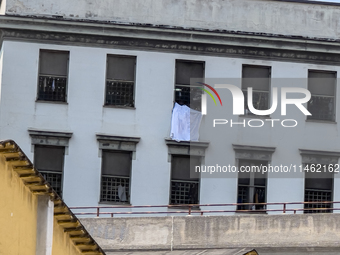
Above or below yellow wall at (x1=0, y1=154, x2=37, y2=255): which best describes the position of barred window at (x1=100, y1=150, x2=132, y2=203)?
above

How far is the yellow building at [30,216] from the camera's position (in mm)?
17031

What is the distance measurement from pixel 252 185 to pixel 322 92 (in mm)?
3852

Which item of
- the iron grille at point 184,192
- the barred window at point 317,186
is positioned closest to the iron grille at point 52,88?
the iron grille at point 184,192

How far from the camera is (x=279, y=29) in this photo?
38.2m

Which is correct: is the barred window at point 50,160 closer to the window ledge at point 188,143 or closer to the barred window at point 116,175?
the barred window at point 116,175

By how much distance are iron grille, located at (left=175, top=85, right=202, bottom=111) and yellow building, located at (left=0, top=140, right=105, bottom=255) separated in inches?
748

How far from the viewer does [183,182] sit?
122 feet

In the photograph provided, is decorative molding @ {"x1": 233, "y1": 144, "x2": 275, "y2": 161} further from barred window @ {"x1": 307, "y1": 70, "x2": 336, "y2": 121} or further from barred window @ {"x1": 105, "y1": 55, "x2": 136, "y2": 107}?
barred window @ {"x1": 105, "y1": 55, "x2": 136, "y2": 107}

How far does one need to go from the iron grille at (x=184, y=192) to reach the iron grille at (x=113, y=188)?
141cm

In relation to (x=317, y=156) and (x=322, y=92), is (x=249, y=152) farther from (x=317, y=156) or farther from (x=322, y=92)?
(x=322, y=92)

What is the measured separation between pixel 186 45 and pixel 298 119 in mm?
4303

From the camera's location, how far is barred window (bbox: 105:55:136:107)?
122 ft

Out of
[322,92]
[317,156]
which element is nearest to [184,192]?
[317,156]

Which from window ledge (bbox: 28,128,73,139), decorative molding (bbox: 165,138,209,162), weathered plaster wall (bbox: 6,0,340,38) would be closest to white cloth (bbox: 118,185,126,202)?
decorative molding (bbox: 165,138,209,162)
